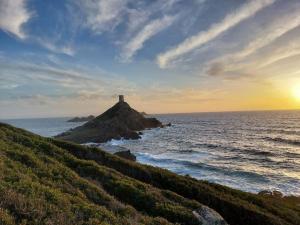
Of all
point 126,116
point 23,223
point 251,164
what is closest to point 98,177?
point 23,223

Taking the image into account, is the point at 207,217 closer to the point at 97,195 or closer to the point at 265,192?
the point at 97,195

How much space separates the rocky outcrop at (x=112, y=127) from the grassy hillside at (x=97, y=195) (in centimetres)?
6496

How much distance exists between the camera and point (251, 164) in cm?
4878

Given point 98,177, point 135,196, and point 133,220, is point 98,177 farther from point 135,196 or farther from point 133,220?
point 133,220

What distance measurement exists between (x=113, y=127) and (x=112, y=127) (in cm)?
36

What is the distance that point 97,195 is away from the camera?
44.9 feet

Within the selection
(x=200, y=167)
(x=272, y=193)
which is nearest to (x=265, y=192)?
(x=272, y=193)

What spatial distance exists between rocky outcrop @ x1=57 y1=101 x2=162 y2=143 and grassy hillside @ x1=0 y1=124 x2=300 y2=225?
213ft

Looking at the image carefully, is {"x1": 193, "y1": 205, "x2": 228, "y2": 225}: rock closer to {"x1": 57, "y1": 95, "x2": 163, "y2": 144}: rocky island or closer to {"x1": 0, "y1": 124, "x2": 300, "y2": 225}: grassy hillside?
{"x1": 0, "y1": 124, "x2": 300, "y2": 225}: grassy hillside

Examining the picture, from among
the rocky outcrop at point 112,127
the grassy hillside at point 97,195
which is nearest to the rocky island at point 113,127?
the rocky outcrop at point 112,127

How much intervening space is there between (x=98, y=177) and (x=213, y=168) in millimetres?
31012

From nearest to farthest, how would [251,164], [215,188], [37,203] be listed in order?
[37,203] < [215,188] < [251,164]

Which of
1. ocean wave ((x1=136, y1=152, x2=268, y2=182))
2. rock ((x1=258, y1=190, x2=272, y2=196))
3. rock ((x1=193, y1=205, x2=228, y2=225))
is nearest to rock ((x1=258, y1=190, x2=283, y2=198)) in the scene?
rock ((x1=258, y1=190, x2=272, y2=196))

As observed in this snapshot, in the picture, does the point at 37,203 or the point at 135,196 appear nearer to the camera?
the point at 37,203
